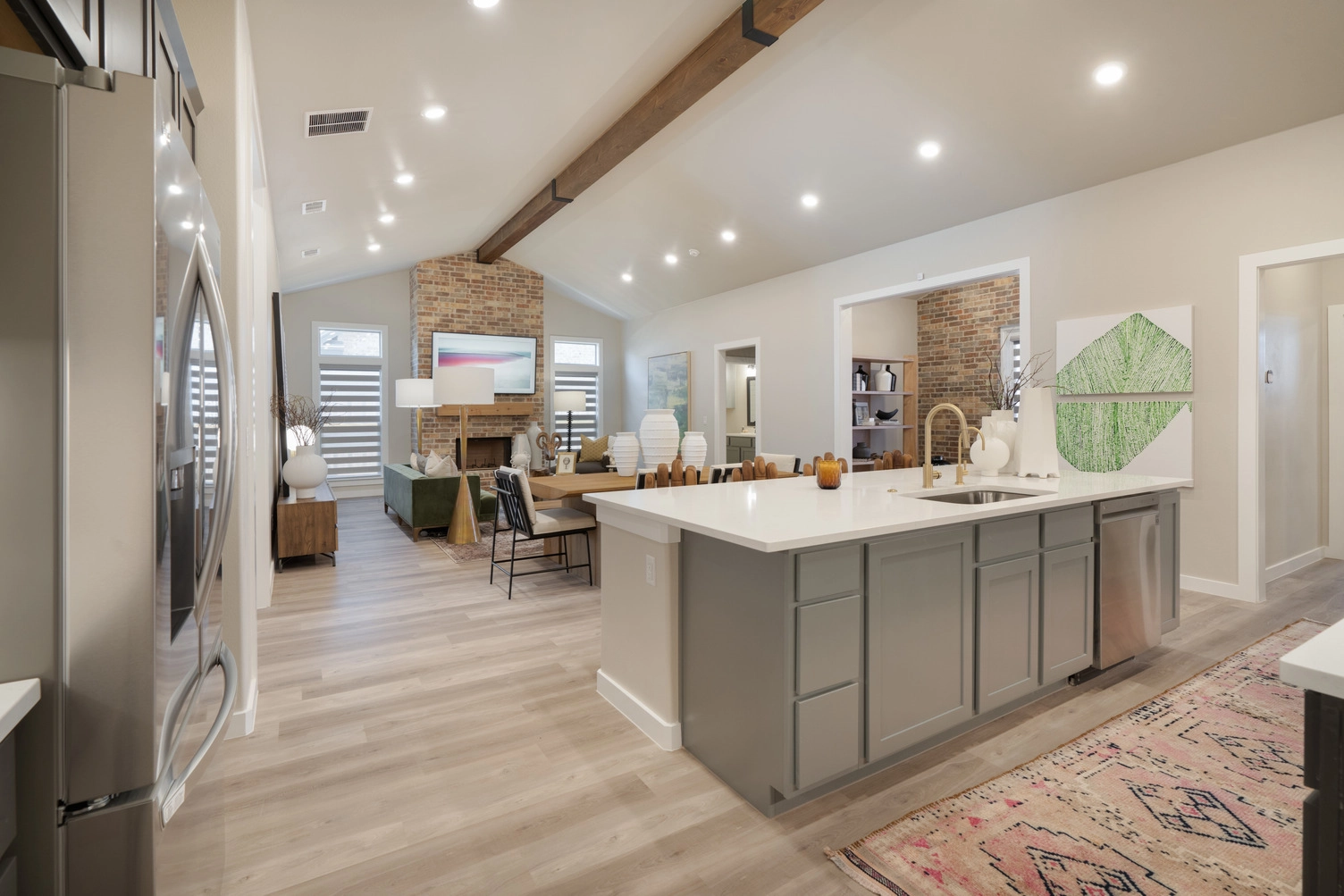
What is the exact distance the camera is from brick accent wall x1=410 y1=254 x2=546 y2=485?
9.02 meters

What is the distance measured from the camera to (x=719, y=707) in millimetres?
2076

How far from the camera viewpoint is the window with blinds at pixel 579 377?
34.5 feet

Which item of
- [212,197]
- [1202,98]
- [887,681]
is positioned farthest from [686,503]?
[1202,98]

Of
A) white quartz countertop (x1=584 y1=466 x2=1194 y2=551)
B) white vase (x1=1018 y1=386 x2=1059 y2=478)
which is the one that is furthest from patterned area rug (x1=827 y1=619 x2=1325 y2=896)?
white vase (x1=1018 y1=386 x2=1059 y2=478)

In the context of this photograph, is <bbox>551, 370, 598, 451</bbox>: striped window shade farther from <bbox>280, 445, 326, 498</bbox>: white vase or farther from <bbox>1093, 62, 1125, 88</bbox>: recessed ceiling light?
<bbox>1093, 62, 1125, 88</bbox>: recessed ceiling light

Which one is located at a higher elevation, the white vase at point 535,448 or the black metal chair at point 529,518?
the white vase at point 535,448

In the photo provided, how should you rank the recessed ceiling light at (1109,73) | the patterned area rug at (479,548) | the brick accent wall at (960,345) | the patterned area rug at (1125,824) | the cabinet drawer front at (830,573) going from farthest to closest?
the brick accent wall at (960,345) < the patterned area rug at (479,548) < the recessed ceiling light at (1109,73) < the cabinet drawer front at (830,573) < the patterned area rug at (1125,824)

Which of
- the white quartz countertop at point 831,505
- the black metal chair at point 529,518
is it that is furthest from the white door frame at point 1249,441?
the black metal chair at point 529,518

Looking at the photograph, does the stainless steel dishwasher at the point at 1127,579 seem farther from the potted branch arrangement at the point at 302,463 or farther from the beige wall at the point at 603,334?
the beige wall at the point at 603,334

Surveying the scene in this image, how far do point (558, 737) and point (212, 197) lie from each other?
7.58ft

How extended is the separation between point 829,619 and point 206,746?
4.79 feet

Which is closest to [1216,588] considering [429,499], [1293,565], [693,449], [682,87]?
[1293,565]

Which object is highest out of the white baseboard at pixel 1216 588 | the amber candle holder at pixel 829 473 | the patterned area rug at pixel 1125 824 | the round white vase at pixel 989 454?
the round white vase at pixel 989 454

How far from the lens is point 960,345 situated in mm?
7707
